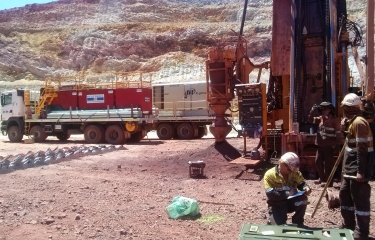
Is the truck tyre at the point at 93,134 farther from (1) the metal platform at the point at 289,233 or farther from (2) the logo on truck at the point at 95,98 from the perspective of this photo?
(1) the metal platform at the point at 289,233

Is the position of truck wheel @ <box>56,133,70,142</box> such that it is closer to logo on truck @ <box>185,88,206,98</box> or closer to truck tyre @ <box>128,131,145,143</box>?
truck tyre @ <box>128,131,145,143</box>

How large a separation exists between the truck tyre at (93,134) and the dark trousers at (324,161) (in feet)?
48.1

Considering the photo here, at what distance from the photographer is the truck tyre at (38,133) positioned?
75.9 ft

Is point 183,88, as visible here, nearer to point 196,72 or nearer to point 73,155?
point 73,155

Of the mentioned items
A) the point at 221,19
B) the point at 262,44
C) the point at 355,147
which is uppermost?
the point at 221,19

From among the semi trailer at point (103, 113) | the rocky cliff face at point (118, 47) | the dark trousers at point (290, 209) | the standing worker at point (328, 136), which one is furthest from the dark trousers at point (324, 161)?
the rocky cliff face at point (118, 47)

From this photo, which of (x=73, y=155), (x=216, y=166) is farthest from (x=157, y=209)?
(x=73, y=155)

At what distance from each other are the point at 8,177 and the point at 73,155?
14.1ft

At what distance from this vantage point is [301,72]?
35.1ft

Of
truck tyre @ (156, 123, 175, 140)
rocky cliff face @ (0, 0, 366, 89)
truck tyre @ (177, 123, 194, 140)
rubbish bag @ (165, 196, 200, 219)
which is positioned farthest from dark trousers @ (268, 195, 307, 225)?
rocky cliff face @ (0, 0, 366, 89)

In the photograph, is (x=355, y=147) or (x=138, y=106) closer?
(x=355, y=147)

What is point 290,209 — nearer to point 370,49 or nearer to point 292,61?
point 370,49

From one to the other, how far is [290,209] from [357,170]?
97 centimetres

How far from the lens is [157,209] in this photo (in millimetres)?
7320
